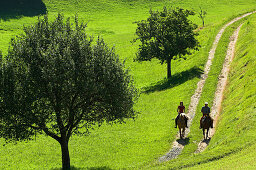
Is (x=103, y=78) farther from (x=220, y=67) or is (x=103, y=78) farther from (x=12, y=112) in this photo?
(x=220, y=67)

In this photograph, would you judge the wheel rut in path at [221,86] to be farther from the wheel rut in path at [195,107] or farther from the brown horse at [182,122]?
the brown horse at [182,122]

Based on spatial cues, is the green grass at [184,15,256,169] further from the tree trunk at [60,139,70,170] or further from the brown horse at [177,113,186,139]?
the tree trunk at [60,139,70,170]

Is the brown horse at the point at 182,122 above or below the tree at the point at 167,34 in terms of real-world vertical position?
below

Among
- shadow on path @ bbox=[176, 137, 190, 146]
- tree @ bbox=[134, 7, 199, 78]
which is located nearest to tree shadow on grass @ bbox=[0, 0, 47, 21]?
tree @ bbox=[134, 7, 199, 78]

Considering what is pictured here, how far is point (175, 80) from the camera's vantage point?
67875 millimetres

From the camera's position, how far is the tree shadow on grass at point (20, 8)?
132 m

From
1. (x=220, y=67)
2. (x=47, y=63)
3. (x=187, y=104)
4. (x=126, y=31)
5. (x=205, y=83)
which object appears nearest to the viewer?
(x=47, y=63)

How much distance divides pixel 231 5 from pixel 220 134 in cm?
12516

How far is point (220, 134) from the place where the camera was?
37.3 m

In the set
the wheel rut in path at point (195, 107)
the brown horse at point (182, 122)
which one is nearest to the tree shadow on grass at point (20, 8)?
the wheel rut in path at point (195, 107)

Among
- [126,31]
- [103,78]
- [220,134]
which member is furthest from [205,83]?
[126,31]

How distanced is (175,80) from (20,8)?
90.7 m

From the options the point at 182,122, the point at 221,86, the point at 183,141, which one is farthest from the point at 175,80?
the point at 182,122

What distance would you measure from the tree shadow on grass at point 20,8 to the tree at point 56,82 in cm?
10450
